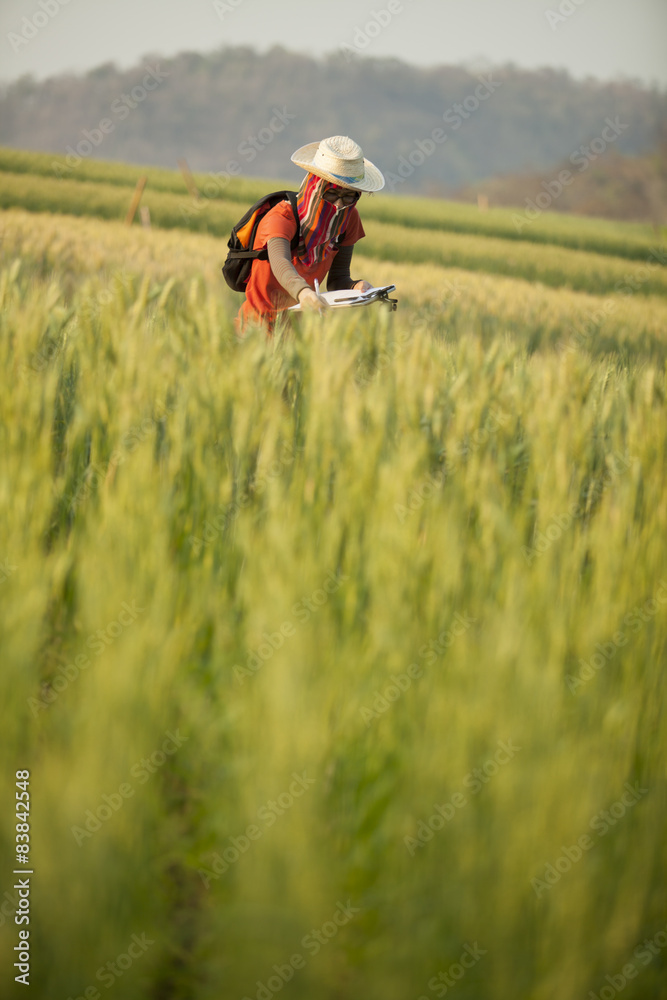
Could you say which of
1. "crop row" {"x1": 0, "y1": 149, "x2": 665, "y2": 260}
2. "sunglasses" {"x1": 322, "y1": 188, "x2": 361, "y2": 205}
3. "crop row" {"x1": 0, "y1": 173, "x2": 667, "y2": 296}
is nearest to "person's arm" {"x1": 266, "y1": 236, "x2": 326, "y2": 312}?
"sunglasses" {"x1": 322, "y1": 188, "x2": 361, "y2": 205}

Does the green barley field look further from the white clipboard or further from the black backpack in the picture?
the black backpack

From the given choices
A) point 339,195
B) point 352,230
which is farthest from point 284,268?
point 352,230

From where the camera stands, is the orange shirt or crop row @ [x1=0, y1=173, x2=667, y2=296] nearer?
the orange shirt

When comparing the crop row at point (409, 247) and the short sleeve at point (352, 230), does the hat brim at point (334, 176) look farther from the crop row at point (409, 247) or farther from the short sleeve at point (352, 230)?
the crop row at point (409, 247)

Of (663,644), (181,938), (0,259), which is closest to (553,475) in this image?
(663,644)

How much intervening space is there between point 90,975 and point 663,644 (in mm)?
910

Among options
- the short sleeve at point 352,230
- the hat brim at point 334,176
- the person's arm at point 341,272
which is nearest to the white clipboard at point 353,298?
the hat brim at point 334,176

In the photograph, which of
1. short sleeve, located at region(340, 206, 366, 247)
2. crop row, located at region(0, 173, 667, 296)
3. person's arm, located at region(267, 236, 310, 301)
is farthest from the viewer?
crop row, located at region(0, 173, 667, 296)

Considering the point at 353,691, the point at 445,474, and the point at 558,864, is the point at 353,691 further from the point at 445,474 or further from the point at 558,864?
the point at 445,474

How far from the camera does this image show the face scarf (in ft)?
8.91

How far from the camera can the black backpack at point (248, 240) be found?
284cm

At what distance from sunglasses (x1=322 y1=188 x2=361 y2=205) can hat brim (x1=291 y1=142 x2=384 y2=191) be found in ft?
0.18

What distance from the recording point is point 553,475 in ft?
5.39

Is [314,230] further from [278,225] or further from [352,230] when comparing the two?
[352,230]
